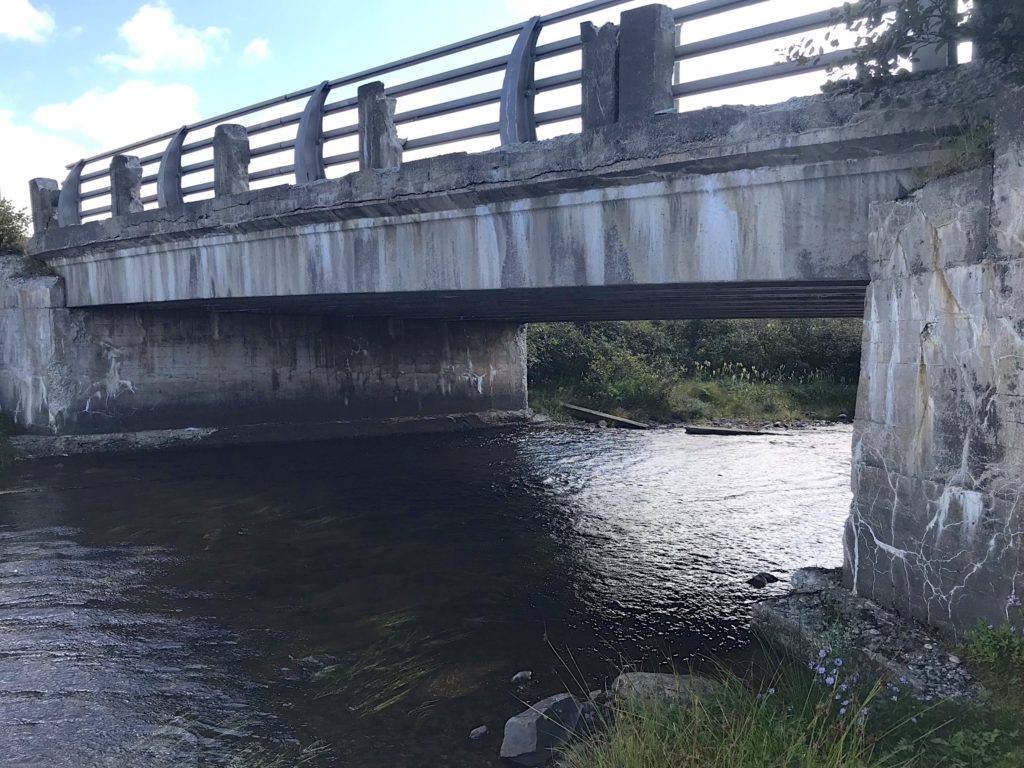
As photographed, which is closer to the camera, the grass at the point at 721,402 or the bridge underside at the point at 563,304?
the bridge underside at the point at 563,304

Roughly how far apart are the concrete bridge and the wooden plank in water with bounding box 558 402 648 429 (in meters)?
5.33

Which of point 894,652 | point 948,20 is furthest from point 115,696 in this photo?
point 948,20

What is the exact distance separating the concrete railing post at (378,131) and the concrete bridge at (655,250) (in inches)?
1.4

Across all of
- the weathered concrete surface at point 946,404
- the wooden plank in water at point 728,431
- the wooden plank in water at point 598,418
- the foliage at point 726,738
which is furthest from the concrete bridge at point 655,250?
the wooden plank in water at point 598,418

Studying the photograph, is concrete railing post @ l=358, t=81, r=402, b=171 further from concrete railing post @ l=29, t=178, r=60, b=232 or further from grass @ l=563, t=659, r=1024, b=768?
concrete railing post @ l=29, t=178, r=60, b=232

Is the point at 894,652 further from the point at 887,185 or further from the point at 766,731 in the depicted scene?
Result: the point at 887,185

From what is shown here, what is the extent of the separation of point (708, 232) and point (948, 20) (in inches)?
85.5

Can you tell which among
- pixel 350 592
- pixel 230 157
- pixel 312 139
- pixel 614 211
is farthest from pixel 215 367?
pixel 614 211

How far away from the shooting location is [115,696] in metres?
5.30

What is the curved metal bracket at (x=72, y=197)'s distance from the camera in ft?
48.5

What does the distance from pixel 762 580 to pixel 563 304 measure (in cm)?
652

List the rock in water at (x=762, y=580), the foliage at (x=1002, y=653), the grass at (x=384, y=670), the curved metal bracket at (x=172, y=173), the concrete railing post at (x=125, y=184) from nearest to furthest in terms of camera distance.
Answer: the foliage at (x=1002, y=653), the grass at (x=384, y=670), the rock in water at (x=762, y=580), the curved metal bracket at (x=172, y=173), the concrete railing post at (x=125, y=184)

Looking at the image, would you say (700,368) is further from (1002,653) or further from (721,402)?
(1002,653)

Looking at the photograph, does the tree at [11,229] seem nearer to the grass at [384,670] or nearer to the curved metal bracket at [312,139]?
the curved metal bracket at [312,139]
